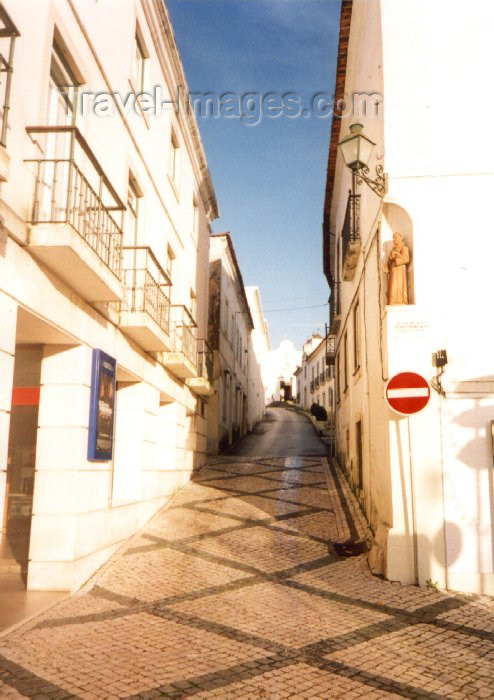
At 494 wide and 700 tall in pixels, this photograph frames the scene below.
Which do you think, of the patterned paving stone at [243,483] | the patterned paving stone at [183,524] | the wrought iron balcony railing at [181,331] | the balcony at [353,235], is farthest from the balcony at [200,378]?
the balcony at [353,235]

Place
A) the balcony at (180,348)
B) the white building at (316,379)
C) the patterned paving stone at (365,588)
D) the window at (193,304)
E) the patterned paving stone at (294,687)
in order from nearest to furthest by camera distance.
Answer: the patterned paving stone at (294,687) < the patterned paving stone at (365,588) < the balcony at (180,348) < the window at (193,304) < the white building at (316,379)

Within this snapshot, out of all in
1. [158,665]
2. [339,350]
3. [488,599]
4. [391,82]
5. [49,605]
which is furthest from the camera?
[339,350]

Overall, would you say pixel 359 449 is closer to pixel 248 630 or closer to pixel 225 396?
pixel 248 630

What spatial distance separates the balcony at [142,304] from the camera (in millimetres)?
9050

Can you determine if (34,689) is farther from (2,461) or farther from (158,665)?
(2,461)

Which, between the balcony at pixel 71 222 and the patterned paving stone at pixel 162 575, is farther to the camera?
the patterned paving stone at pixel 162 575

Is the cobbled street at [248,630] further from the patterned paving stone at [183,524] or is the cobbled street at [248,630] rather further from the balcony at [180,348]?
the balcony at [180,348]

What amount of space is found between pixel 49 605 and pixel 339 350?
12502mm

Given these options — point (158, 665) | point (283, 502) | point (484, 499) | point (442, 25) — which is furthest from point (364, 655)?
point (442, 25)

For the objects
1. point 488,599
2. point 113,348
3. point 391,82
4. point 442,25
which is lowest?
point 488,599

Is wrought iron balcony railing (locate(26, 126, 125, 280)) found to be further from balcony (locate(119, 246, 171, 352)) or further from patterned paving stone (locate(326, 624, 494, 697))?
patterned paving stone (locate(326, 624, 494, 697))

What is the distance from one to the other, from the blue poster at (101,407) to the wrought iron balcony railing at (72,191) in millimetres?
1245

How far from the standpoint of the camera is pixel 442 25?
8906mm

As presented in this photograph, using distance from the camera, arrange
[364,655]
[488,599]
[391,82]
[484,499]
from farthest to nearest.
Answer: [391,82], [484,499], [488,599], [364,655]
